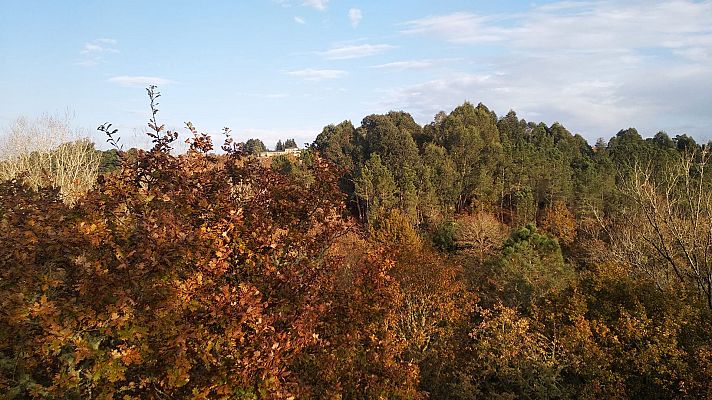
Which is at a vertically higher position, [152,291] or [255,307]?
[152,291]

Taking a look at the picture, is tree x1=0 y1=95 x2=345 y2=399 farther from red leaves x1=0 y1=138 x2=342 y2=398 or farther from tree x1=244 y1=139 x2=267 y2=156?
tree x1=244 y1=139 x2=267 y2=156

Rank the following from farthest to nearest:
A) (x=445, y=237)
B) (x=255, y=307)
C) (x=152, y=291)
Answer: (x=445, y=237), (x=255, y=307), (x=152, y=291)

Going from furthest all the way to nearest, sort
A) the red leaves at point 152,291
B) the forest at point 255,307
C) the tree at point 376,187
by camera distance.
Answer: the tree at point 376,187
the forest at point 255,307
the red leaves at point 152,291

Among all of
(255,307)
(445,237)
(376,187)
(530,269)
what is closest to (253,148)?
(255,307)

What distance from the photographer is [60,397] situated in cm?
Answer: 457

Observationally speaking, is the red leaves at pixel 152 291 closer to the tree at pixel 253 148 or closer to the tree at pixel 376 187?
the tree at pixel 253 148

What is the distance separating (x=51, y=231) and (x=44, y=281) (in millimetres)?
830

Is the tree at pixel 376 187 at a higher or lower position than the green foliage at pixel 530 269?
Answer: higher

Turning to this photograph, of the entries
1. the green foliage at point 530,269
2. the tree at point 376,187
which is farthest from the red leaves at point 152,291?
the tree at point 376,187

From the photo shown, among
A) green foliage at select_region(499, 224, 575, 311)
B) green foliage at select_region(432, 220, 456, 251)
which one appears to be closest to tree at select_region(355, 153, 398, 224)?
green foliage at select_region(432, 220, 456, 251)

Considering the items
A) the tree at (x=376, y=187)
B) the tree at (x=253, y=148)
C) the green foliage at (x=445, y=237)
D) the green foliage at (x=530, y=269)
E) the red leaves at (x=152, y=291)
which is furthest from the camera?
the tree at (x=376, y=187)

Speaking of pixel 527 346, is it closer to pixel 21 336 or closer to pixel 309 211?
pixel 309 211

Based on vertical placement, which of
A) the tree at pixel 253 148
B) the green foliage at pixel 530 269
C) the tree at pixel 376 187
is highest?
the tree at pixel 253 148

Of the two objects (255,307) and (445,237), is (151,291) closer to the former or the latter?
(255,307)
